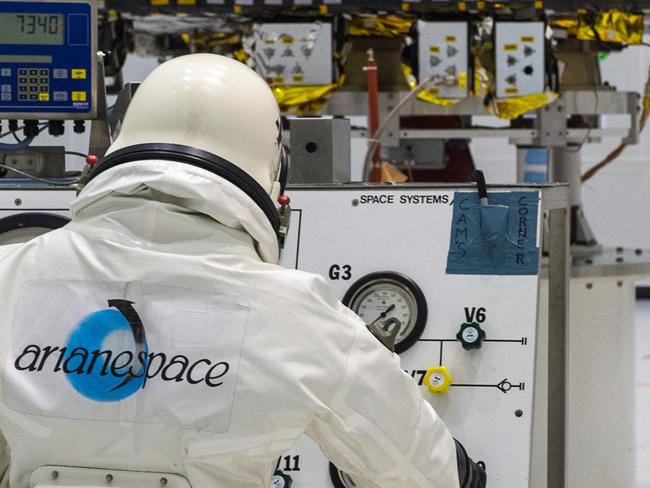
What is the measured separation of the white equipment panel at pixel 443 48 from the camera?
3.89 metres

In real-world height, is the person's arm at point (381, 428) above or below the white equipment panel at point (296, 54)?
below

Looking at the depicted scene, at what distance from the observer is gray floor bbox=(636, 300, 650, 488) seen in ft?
14.3

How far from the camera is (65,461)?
4.54ft

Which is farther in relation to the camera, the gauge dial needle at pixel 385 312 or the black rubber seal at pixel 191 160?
the gauge dial needle at pixel 385 312

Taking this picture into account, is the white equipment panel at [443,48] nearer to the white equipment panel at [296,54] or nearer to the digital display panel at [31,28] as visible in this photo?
the white equipment panel at [296,54]

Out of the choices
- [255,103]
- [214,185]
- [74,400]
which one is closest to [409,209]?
[255,103]

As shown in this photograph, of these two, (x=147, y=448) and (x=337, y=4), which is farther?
(x=337, y=4)

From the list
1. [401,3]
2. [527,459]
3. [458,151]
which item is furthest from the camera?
[458,151]

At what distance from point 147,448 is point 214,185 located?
0.33 m

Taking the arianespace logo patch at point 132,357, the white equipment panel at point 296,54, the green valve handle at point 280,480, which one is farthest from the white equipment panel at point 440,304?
the white equipment panel at point 296,54

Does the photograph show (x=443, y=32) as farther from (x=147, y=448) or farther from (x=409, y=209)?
(x=147, y=448)

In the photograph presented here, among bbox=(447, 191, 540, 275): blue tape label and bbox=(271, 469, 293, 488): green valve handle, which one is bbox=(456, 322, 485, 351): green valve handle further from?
bbox=(271, 469, 293, 488): green valve handle

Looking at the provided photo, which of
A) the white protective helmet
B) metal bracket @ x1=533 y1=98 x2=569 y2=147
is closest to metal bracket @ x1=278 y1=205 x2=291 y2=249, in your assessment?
the white protective helmet

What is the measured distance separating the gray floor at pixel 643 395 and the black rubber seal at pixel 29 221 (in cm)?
272
